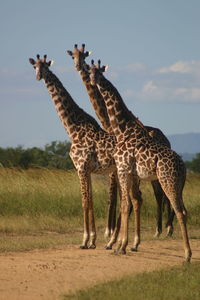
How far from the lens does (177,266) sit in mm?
10359

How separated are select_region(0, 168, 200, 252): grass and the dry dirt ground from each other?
3.60 m

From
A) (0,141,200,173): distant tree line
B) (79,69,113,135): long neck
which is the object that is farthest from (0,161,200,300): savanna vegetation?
(0,141,200,173): distant tree line

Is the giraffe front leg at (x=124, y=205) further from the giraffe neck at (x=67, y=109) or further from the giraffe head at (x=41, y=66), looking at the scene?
the giraffe head at (x=41, y=66)

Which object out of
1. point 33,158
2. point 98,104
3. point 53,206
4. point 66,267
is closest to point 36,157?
point 33,158

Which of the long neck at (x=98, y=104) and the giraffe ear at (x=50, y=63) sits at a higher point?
the giraffe ear at (x=50, y=63)

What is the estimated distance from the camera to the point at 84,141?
1195cm

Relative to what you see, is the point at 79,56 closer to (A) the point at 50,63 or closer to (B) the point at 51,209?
(A) the point at 50,63

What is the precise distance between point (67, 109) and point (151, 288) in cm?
424

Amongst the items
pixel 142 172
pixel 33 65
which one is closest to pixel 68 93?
pixel 33 65

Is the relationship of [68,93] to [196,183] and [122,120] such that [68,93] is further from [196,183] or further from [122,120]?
[196,183]

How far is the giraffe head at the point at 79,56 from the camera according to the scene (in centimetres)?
1280

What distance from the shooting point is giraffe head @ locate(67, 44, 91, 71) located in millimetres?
12797

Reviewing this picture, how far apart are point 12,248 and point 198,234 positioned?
4540 mm

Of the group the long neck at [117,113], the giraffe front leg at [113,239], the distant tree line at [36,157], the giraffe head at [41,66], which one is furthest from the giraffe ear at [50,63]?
the distant tree line at [36,157]
